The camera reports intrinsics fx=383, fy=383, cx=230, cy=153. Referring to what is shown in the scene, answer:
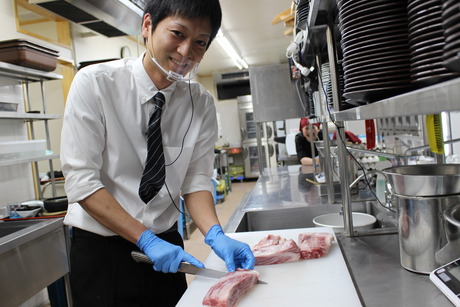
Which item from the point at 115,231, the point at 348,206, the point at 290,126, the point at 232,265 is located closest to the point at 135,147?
the point at 115,231

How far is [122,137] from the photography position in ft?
5.04

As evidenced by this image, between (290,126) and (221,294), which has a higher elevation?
(290,126)

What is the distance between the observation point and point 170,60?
1.48 m

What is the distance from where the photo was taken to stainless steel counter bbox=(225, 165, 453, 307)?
3.38 ft

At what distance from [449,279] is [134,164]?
1149 mm

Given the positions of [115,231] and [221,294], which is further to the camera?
[115,231]

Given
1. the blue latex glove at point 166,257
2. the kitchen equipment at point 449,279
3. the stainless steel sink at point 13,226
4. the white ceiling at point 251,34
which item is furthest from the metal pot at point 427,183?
the white ceiling at point 251,34

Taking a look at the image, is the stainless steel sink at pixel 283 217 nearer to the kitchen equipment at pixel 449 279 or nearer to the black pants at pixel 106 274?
the black pants at pixel 106 274

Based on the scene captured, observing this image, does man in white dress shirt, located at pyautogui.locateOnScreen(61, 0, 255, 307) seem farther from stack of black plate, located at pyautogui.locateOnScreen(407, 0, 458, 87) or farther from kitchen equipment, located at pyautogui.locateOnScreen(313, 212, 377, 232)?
stack of black plate, located at pyautogui.locateOnScreen(407, 0, 458, 87)

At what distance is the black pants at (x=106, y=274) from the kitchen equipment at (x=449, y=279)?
41.9 inches

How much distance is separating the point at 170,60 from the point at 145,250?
2.36 ft

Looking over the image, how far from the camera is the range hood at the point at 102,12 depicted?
2424 mm

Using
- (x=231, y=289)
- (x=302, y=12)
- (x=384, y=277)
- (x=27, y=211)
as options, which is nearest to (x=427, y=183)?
(x=384, y=277)

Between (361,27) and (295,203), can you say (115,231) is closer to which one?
(361,27)
